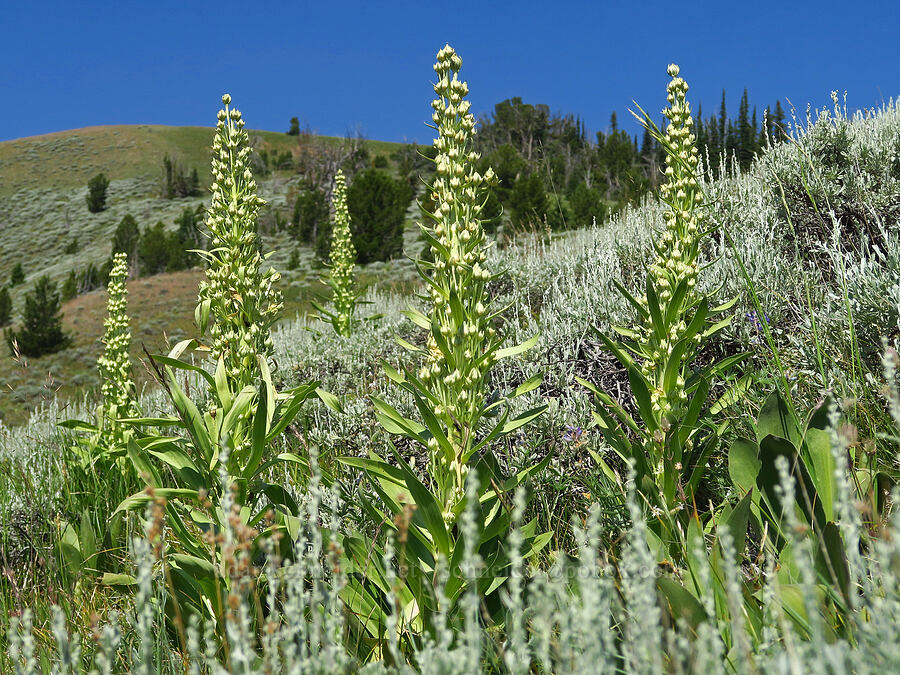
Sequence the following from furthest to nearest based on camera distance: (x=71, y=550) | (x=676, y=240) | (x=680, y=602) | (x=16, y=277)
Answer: (x=16, y=277)
(x=71, y=550)
(x=676, y=240)
(x=680, y=602)

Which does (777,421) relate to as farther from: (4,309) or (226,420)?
(4,309)

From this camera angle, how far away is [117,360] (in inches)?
156

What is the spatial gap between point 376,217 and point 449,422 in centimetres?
2884

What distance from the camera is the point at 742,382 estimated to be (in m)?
2.54

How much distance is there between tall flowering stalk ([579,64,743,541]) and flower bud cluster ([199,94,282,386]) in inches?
53.5

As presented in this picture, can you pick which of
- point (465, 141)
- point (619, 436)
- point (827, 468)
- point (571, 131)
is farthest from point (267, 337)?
point (571, 131)

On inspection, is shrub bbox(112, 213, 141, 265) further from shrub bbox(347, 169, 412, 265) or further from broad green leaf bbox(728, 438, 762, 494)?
broad green leaf bbox(728, 438, 762, 494)

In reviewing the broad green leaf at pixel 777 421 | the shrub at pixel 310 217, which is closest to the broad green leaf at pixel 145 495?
the broad green leaf at pixel 777 421

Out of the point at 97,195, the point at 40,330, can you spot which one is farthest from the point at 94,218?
the point at 40,330

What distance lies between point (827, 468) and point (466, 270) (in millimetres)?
1430

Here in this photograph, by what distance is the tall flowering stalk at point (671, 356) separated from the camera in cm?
229

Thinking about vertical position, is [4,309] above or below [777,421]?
above

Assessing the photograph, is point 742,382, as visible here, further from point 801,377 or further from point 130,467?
point 130,467

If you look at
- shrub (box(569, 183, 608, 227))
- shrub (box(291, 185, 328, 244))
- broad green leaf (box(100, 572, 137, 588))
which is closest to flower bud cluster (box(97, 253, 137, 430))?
broad green leaf (box(100, 572, 137, 588))
